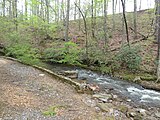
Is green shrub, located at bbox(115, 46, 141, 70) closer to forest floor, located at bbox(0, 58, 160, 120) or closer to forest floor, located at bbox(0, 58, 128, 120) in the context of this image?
forest floor, located at bbox(0, 58, 160, 120)

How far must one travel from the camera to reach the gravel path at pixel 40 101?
18.3ft

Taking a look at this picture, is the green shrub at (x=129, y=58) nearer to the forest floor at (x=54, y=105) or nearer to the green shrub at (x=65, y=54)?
the green shrub at (x=65, y=54)

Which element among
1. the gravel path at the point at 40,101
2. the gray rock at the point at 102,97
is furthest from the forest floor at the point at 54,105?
the gray rock at the point at 102,97

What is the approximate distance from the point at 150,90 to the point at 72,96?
16.1 ft

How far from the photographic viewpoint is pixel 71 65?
15.9 m

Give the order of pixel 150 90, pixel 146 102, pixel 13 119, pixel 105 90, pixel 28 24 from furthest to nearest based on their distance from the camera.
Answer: pixel 28 24
pixel 150 90
pixel 105 90
pixel 146 102
pixel 13 119

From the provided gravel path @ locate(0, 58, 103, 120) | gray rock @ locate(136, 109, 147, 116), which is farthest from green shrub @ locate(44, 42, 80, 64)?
gray rock @ locate(136, 109, 147, 116)

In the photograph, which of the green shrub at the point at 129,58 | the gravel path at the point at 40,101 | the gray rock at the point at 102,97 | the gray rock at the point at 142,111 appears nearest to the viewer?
the gravel path at the point at 40,101

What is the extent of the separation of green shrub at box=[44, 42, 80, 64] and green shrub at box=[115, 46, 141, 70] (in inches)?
133

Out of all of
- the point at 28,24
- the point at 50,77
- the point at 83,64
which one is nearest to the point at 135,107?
the point at 50,77

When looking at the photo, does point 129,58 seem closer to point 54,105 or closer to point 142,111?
point 142,111

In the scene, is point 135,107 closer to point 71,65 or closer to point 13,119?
point 13,119

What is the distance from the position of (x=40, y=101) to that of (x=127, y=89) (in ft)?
17.3

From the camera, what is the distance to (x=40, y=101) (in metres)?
6.64
